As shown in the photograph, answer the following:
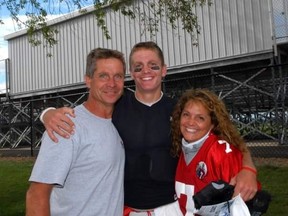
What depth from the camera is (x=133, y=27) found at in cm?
1780

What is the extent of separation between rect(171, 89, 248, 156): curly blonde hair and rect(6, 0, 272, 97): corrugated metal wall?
26.4ft

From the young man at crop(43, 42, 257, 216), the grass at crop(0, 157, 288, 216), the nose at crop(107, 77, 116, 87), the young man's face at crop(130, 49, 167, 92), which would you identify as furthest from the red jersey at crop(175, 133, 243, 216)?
the grass at crop(0, 157, 288, 216)

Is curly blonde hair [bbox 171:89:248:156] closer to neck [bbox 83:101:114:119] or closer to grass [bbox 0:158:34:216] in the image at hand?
neck [bbox 83:101:114:119]

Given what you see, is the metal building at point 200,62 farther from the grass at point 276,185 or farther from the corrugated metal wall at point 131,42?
the grass at point 276,185

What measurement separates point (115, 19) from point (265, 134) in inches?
368

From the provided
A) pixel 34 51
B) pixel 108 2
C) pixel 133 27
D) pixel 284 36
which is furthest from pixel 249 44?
pixel 34 51

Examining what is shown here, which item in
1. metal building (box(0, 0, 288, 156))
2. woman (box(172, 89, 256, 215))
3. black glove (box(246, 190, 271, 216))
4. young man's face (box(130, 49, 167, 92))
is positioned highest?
metal building (box(0, 0, 288, 156))

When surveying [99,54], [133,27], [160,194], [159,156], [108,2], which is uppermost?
[133,27]

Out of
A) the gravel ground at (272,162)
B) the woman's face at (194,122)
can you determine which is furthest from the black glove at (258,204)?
the gravel ground at (272,162)

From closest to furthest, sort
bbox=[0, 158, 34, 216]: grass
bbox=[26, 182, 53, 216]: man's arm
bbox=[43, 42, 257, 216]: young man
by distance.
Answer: bbox=[26, 182, 53, 216]: man's arm, bbox=[43, 42, 257, 216]: young man, bbox=[0, 158, 34, 216]: grass

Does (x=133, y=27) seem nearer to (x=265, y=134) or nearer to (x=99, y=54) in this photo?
(x=265, y=134)

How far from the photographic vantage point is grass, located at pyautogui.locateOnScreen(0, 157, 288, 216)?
626cm

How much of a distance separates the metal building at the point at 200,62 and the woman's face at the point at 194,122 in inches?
241

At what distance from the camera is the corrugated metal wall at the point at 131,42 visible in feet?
48.3
